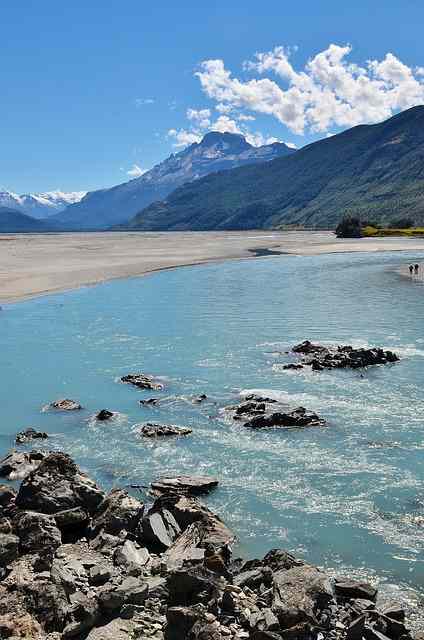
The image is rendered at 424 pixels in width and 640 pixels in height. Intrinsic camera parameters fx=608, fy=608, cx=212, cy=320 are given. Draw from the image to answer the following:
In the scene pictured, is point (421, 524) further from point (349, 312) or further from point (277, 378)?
point (349, 312)

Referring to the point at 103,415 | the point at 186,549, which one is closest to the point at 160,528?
the point at 186,549

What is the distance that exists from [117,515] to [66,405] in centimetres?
1467

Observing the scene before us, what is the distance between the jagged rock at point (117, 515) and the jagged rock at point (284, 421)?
10107 mm

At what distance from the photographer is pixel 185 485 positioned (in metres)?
21.7

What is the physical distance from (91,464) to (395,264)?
309 ft

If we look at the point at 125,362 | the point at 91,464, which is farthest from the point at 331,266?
the point at 91,464

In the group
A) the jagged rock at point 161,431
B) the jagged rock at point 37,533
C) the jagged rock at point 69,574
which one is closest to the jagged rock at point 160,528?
the jagged rock at point 69,574

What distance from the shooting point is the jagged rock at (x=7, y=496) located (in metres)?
20.2

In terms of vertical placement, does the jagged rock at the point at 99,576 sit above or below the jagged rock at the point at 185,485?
above

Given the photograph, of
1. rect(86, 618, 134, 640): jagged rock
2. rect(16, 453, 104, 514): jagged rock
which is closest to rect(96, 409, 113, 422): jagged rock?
rect(16, 453, 104, 514): jagged rock

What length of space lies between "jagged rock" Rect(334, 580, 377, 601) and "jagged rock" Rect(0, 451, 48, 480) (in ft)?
43.3

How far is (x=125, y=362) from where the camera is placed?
4184cm

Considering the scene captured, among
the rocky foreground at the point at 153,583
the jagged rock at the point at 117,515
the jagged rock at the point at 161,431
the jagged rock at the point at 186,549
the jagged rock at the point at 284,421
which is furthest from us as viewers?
the jagged rock at the point at 284,421

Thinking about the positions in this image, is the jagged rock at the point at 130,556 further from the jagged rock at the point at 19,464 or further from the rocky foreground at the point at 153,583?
the jagged rock at the point at 19,464
